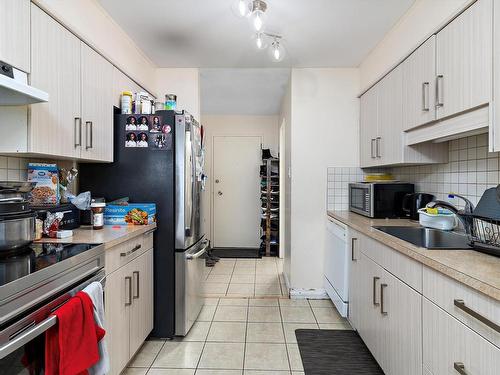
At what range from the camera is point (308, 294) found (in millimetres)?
3037

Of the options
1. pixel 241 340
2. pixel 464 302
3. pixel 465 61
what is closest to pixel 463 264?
pixel 464 302

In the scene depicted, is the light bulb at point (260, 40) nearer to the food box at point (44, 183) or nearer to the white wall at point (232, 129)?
the food box at point (44, 183)

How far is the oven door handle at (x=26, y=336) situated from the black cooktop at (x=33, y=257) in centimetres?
18

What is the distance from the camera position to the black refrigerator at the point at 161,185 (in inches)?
86.1

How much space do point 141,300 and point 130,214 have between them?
1.91 feet

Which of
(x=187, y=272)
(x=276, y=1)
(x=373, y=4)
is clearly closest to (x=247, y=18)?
(x=276, y=1)

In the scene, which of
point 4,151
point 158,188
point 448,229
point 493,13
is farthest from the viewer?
point 158,188

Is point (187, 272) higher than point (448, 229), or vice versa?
point (448, 229)

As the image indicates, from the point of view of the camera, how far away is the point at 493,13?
128 cm

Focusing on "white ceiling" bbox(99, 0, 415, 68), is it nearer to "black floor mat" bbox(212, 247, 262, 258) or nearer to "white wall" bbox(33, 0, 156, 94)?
"white wall" bbox(33, 0, 156, 94)

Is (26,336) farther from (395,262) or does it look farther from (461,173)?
(461,173)

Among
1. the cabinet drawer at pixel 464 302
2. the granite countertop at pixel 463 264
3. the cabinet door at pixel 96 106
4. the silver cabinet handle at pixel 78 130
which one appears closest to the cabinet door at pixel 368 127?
the granite countertop at pixel 463 264

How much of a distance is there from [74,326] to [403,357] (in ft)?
4.88

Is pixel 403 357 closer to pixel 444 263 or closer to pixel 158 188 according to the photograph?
pixel 444 263
